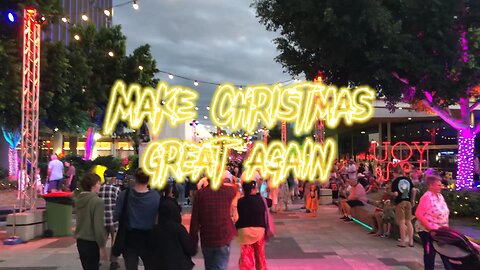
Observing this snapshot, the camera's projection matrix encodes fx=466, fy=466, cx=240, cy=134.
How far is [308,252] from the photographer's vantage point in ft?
29.1

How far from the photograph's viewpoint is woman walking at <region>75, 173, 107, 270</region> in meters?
5.15

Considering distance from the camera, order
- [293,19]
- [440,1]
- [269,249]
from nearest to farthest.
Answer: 1. [269,249]
2. [440,1]
3. [293,19]

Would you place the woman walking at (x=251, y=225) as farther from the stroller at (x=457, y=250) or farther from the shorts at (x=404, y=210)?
the shorts at (x=404, y=210)

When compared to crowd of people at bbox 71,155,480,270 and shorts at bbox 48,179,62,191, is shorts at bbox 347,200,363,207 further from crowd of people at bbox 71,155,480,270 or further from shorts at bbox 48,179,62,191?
shorts at bbox 48,179,62,191

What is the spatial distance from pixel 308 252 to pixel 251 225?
3145 millimetres

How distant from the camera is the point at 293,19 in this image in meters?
12.8

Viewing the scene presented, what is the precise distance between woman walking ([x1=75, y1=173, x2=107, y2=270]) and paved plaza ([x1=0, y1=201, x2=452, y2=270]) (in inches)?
107

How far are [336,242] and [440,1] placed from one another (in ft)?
21.7

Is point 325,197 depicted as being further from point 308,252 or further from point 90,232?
point 90,232

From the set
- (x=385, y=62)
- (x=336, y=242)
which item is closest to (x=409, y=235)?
(x=336, y=242)

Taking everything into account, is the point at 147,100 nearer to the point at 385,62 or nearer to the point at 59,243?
the point at 59,243

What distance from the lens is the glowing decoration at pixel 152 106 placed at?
713cm

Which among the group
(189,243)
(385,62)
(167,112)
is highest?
(385,62)

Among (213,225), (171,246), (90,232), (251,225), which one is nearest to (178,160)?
(251,225)
